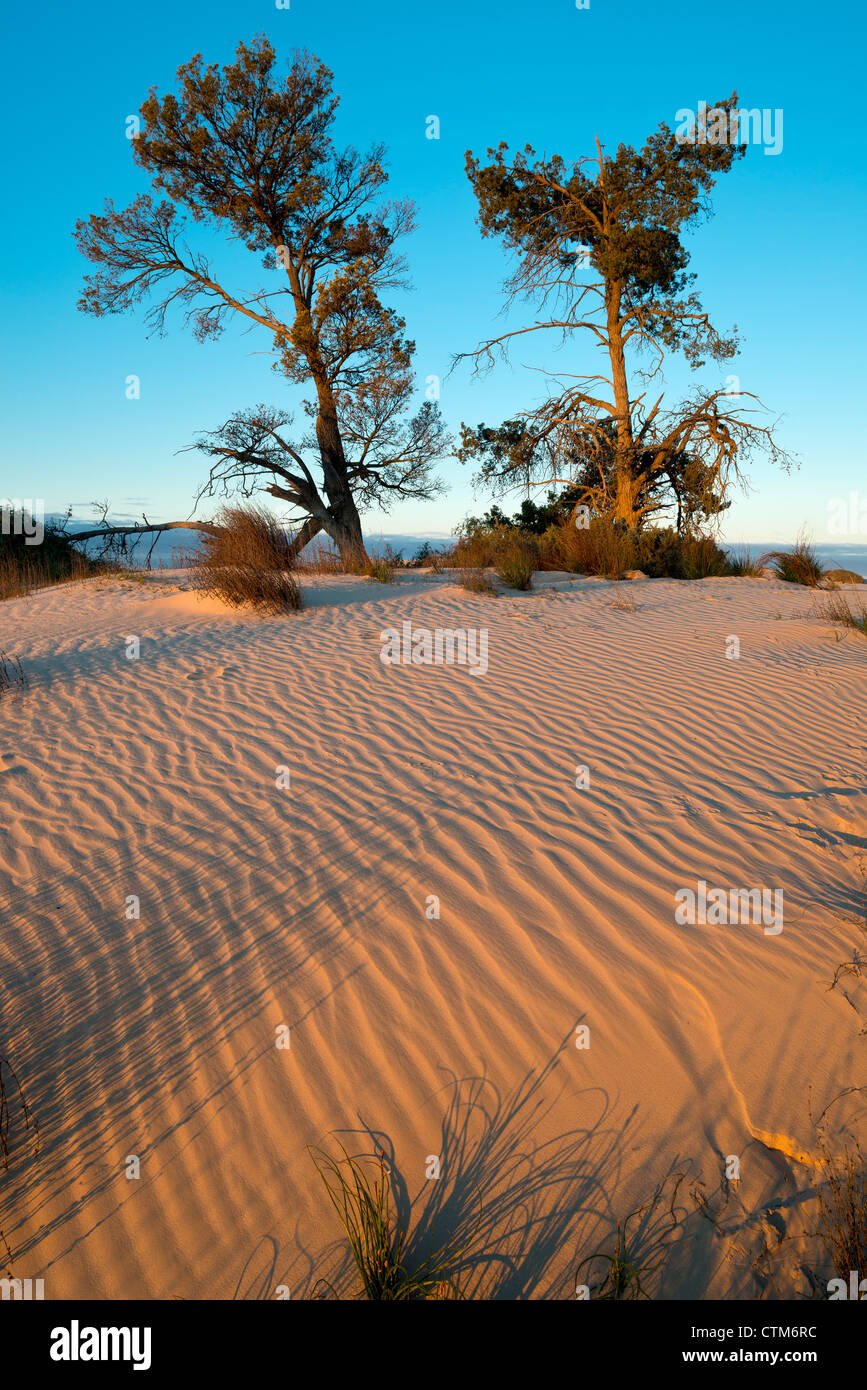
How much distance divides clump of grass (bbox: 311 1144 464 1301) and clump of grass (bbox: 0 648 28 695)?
6.35 m

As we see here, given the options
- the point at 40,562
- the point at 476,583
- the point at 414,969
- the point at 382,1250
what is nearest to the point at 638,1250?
the point at 382,1250

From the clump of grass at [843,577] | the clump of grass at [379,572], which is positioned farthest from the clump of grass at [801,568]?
the clump of grass at [379,572]

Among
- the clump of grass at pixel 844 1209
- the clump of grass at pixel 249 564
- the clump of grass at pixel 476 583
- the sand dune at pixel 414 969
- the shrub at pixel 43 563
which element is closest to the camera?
the clump of grass at pixel 844 1209

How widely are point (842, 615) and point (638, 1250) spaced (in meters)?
10.2

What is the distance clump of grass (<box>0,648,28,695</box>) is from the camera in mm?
7141

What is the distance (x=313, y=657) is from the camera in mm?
8227

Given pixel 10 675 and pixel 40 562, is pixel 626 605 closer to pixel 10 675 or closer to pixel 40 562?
pixel 10 675

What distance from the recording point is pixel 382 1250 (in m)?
2.05

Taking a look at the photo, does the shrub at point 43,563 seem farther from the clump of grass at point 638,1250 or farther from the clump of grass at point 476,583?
the clump of grass at point 638,1250

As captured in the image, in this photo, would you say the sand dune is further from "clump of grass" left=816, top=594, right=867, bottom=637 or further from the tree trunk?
the tree trunk

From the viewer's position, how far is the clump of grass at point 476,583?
12180 mm

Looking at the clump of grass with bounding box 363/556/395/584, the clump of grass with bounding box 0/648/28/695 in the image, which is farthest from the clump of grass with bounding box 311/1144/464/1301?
the clump of grass with bounding box 363/556/395/584

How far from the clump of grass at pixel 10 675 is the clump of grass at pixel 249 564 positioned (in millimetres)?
3264

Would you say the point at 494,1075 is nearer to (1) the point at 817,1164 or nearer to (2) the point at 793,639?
(1) the point at 817,1164
